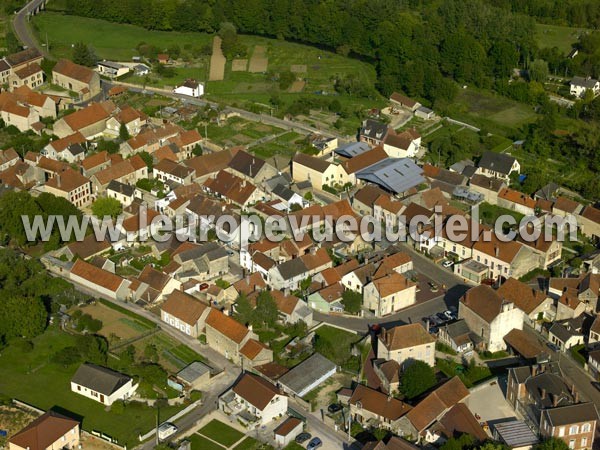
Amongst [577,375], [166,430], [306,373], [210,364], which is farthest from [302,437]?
[577,375]

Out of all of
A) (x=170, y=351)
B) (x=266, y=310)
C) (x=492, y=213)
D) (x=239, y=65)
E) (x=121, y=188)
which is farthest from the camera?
(x=239, y=65)

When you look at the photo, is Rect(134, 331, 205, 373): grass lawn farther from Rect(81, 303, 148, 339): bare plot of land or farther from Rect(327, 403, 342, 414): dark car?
Rect(327, 403, 342, 414): dark car

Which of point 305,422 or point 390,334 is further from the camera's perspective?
point 390,334

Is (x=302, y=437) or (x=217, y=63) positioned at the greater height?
(x=217, y=63)

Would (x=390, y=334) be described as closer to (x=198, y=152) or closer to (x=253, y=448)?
(x=253, y=448)

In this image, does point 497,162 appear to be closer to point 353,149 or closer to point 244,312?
point 353,149

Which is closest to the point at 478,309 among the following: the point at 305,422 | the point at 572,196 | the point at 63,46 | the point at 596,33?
the point at 305,422
